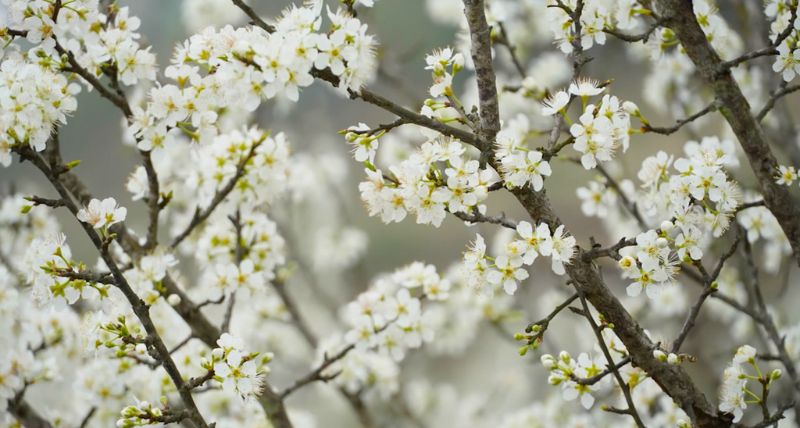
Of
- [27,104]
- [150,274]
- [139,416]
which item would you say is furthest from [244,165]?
[139,416]

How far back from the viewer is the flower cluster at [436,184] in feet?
6.52

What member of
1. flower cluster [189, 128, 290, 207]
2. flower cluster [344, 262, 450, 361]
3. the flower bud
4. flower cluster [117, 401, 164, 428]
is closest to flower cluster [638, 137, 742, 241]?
the flower bud

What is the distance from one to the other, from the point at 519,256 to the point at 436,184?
12.5 inches

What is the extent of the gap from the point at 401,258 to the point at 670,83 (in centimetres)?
666

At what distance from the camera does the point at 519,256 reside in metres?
2.10

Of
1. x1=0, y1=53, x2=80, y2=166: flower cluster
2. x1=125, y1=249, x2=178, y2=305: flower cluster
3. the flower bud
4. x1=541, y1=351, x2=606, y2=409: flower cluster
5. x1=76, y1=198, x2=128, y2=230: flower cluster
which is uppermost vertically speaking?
x1=0, y1=53, x2=80, y2=166: flower cluster

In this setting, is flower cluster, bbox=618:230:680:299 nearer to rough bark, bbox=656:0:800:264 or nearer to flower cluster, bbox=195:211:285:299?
rough bark, bbox=656:0:800:264

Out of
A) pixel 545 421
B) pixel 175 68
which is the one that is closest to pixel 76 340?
pixel 175 68

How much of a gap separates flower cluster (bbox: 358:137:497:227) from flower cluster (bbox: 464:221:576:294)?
140mm

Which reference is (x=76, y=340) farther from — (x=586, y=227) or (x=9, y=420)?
(x=586, y=227)

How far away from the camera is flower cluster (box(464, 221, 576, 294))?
78.5 inches

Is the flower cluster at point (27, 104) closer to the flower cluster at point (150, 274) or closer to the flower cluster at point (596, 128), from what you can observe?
the flower cluster at point (150, 274)

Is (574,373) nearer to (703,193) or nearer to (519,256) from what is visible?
(519,256)

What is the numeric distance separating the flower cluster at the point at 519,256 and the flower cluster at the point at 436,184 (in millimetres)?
140
